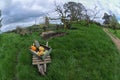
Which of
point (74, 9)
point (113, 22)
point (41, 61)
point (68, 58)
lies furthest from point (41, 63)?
point (113, 22)

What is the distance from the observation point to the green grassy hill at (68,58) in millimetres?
33438

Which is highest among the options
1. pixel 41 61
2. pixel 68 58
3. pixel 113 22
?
pixel 113 22

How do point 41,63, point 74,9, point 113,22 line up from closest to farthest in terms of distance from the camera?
point 41,63, point 74,9, point 113,22

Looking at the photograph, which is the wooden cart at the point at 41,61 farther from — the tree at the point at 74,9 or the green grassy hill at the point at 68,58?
the tree at the point at 74,9

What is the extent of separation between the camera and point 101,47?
41.9m

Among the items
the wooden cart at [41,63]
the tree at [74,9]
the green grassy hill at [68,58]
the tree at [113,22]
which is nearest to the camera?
the wooden cart at [41,63]

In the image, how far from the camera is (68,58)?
36.2 metres

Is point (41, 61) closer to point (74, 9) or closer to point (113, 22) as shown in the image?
point (74, 9)

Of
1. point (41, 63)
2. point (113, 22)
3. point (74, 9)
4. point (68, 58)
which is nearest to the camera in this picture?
point (41, 63)

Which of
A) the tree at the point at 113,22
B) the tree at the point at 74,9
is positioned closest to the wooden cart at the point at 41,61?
the tree at the point at 74,9

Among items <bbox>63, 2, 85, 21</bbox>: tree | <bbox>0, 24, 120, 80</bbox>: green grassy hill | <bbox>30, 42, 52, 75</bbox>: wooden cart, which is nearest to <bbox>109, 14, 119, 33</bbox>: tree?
<bbox>63, 2, 85, 21</bbox>: tree

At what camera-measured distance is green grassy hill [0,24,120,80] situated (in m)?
33.4

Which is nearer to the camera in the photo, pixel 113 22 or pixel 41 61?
pixel 41 61

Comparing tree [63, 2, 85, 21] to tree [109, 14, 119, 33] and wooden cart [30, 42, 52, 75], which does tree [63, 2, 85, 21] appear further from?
wooden cart [30, 42, 52, 75]
